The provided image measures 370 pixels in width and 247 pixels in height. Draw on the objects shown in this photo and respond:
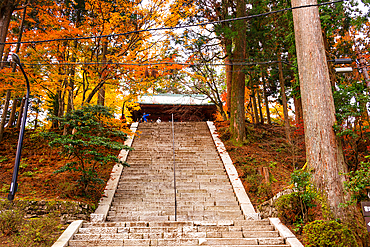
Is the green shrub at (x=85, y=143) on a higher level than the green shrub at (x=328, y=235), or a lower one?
higher

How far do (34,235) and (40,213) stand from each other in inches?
69.2

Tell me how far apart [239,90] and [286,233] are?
27.8ft

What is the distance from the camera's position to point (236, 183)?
368 inches

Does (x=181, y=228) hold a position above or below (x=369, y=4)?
below

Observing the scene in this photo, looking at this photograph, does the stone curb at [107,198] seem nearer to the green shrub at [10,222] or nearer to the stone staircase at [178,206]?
the stone staircase at [178,206]

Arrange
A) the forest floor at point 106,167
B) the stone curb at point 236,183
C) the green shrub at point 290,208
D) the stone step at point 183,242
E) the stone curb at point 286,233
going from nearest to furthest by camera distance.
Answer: the stone curb at point 286,233, the stone step at point 183,242, the green shrub at point 290,208, the stone curb at point 236,183, the forest floor at point 106,167

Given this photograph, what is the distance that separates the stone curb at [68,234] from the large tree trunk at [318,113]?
18.6 feet

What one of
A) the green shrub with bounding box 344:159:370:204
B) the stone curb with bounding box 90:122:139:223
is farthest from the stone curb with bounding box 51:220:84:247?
the green shrub with bounding box 344:159:370:204

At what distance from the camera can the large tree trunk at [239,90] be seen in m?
13.0

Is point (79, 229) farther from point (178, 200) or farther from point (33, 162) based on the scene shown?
point (33, 162)

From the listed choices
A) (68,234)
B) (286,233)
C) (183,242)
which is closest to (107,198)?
(68,234)

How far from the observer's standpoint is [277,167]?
1062 cm

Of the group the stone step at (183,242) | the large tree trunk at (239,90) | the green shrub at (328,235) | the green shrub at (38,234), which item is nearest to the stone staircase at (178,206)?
the stone step at (183,242)

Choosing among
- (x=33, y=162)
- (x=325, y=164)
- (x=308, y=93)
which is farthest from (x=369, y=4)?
(x=33, y=162)
